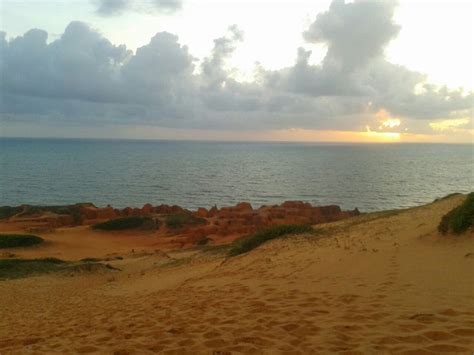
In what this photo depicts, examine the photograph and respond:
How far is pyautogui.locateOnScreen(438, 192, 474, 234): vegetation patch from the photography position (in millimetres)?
10641

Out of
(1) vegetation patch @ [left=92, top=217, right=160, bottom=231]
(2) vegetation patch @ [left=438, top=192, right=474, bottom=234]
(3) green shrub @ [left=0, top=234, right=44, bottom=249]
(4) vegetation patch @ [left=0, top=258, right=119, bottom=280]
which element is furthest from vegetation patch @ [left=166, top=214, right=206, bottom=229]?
(2) vegetation patch @ [left=438, top=192, right=474, bottom=234]

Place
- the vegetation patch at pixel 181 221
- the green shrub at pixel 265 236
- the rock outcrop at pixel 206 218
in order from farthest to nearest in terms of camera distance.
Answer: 1. the vegetation patch at pixel 181 221
2. the rock outcrop at pixel 206 218
3. the green shrub at pixel 265 236

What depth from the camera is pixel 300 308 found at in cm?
685

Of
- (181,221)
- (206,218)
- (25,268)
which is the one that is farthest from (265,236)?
(206,218)

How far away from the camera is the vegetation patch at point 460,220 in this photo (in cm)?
1064

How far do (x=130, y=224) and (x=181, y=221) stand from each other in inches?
176

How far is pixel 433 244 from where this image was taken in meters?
10.7

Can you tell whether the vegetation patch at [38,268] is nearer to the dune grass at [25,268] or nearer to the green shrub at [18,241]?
the dune grass at [25,268]

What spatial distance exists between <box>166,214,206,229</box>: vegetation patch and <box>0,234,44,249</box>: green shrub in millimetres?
11092

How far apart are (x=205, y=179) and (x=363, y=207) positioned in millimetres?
38533

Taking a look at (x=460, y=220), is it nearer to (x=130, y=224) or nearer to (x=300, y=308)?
(x=300, y=308)

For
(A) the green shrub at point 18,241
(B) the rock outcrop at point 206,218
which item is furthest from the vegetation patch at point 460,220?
(A) the green shrub at point 18,241

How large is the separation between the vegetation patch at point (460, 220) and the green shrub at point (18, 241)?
2684cm

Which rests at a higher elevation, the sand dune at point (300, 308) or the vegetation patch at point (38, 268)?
the sand dune at point (300, 308)
